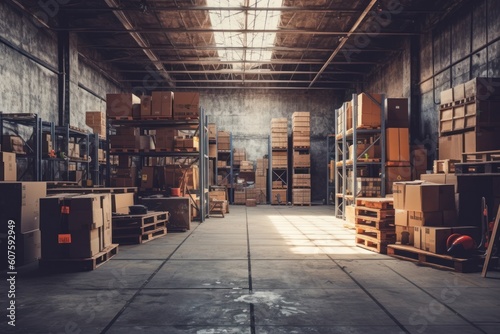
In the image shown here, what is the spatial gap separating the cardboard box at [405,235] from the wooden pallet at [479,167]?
4.21ft

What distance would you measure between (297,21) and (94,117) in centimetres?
863

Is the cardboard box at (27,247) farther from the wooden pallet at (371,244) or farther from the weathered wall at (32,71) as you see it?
the wooden pallet at (371,244)

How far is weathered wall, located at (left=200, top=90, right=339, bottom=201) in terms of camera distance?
22.2m

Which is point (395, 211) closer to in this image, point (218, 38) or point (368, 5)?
point (368, 5)

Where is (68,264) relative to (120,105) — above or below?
below

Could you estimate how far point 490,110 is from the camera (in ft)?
26.4

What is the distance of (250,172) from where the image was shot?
21344mm

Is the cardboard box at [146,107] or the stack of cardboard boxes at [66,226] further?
the cardboard box at [146,107]

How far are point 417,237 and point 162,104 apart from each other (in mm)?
8051

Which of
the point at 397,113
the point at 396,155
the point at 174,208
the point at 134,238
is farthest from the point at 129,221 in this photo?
the point at 397,113

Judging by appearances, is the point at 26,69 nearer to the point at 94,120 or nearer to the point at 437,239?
the point at 94,120

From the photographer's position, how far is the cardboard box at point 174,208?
9812 mm

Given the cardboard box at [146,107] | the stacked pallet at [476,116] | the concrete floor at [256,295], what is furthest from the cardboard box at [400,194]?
the cardboard box at [146,107]

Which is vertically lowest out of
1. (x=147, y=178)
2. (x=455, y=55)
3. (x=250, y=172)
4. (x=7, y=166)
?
(x=147, y=178)
